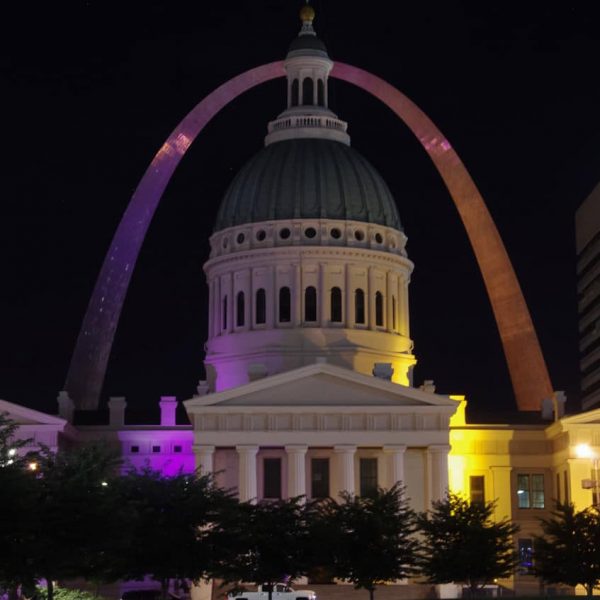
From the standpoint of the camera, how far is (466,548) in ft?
325

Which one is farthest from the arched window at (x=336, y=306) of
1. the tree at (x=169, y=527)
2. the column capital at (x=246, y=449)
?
the tree at (x=169, y=527)

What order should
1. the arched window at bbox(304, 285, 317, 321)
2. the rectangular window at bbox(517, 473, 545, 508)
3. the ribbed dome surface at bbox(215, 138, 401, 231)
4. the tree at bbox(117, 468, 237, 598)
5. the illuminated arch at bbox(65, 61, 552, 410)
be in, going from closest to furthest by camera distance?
the tree at bbox(117, 468, 237, 598)
the rectangular window at bbox(517, 473, 545, 508)
the arched window at bbox(304, 285, 317, 321)
the ribbed dome surface at bbox(215, 138, 401, 231)
the illuminated arch at bbox(65, 61, 552, 410)

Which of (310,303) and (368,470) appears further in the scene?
(310,303)

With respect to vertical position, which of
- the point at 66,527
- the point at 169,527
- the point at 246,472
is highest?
the point at 246,472

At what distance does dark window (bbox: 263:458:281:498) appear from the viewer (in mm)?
125688

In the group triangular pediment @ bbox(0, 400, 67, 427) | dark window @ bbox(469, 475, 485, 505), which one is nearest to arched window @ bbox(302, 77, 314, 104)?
dark window @ bbox(469, 475, 485, 505)

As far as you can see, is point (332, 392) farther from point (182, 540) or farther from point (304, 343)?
point (182, 540)

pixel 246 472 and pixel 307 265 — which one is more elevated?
pixel 307 265

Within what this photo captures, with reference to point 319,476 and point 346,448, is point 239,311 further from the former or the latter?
point 346,448

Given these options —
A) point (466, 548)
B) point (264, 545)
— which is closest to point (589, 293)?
point (466, 548)

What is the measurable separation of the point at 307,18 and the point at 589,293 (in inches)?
1498

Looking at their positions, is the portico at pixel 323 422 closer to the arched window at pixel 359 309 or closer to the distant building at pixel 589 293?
the arched window at pixel 359 309

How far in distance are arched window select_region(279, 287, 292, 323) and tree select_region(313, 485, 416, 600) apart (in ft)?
135

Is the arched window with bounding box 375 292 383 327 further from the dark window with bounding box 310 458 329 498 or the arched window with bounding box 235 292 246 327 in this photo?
the dark window with bounding box 310 458 329 498
